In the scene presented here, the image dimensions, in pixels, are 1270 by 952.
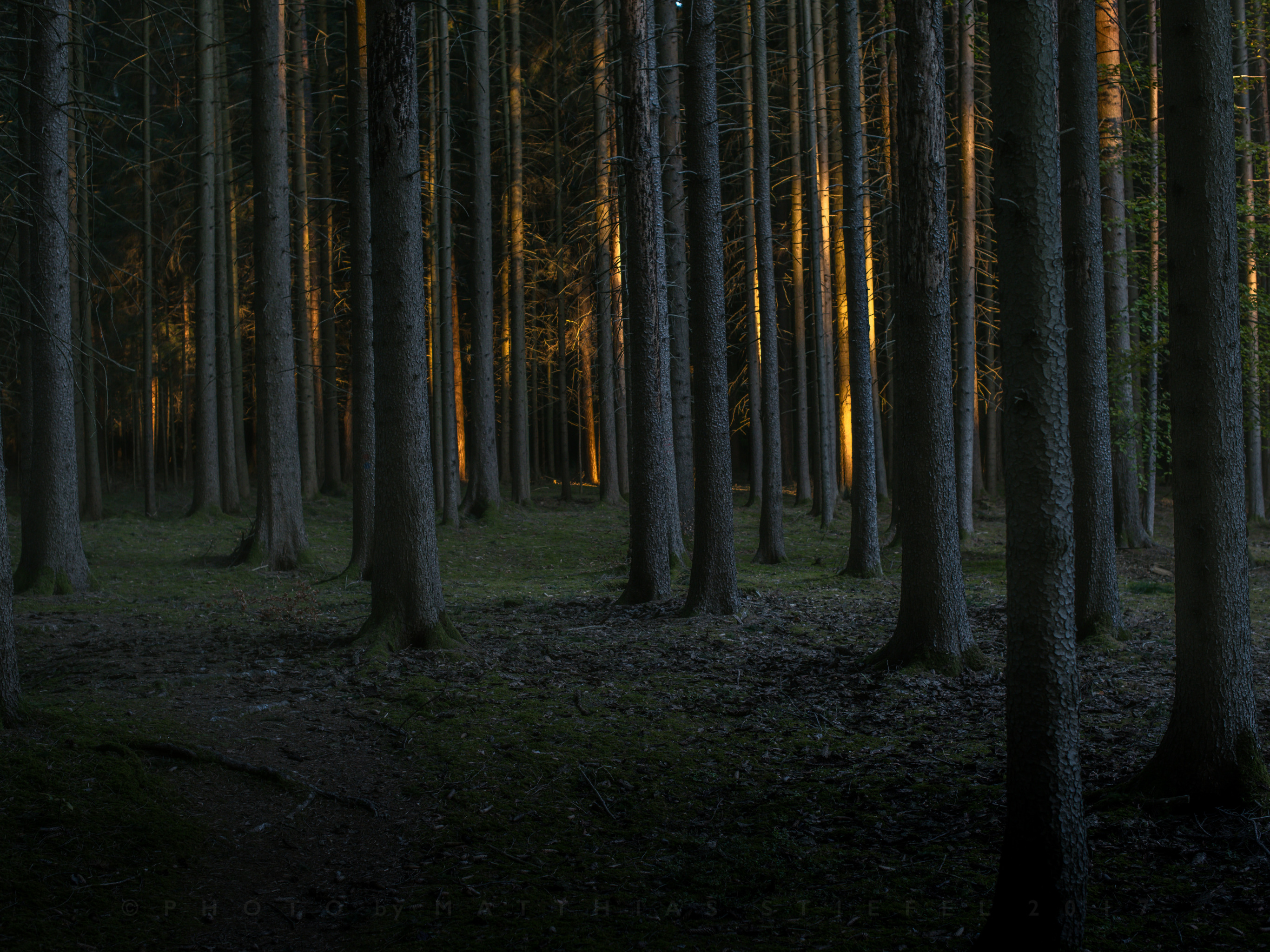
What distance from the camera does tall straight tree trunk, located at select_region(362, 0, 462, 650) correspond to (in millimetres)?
8227

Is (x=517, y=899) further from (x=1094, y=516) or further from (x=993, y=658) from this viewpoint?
(x=1094, y=516)

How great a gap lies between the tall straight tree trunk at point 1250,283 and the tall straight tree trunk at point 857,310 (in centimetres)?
438

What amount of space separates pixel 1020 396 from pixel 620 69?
9185 millimetres

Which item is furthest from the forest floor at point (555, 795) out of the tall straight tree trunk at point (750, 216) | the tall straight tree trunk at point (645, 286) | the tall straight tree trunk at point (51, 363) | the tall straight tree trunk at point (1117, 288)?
the tall straight tree trunk at point (750, 216)

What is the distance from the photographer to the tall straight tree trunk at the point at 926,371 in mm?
7668

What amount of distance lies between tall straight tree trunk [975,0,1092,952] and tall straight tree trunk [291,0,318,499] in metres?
16.7

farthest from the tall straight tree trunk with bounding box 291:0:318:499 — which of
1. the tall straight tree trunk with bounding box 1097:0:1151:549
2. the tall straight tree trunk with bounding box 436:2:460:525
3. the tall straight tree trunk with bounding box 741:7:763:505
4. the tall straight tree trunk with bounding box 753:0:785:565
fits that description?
the tall straight tree trunk with bounding box 1097:0:1151:549

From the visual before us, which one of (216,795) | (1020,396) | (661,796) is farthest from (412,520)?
(1020,396)

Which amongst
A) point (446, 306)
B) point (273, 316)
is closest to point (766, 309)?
point (446, 306)

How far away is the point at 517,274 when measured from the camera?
72.1 ft

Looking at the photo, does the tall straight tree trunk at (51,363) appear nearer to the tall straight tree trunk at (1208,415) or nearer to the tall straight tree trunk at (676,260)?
the tall straight tree trunk at (676,260)

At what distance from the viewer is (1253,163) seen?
18.7 m

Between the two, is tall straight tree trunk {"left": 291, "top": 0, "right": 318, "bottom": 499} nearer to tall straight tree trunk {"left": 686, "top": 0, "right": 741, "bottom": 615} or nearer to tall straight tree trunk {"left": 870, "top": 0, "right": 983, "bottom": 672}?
tall straight tree trunk {"left": 686, "top": 0, "right": 741, "bottom": 615}

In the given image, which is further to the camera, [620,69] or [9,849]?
[620,69]
